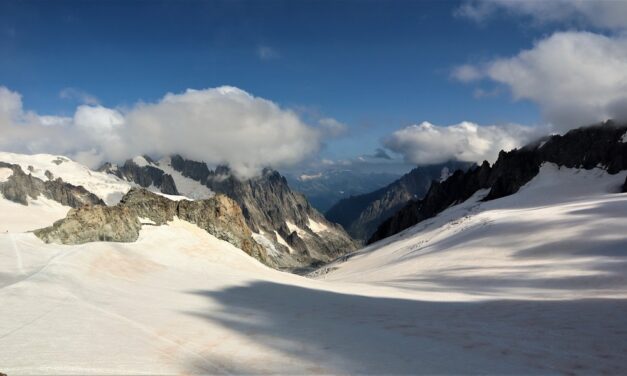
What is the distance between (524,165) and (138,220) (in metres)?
123

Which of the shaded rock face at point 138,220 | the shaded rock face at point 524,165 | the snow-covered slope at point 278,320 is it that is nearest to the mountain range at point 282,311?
the snow-covered slope at point 278,320

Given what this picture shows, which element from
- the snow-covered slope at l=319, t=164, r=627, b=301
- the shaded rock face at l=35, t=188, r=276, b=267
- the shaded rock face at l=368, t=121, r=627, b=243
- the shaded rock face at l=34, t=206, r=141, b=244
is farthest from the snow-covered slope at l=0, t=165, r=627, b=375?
the shaded rock face at l=368, t=121, r=627, b=243

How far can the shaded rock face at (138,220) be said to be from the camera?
105 feet

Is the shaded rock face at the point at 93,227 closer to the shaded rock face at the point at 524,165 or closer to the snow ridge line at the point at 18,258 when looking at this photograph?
the snow ridge line at the point at 18,258

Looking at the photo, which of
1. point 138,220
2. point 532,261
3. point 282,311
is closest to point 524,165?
point 532,261

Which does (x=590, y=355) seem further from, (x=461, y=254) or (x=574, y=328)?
(x=461, y=254)

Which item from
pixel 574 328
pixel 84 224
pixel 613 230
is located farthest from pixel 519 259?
pixel 84 224

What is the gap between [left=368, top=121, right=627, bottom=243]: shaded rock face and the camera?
11931 centimetres

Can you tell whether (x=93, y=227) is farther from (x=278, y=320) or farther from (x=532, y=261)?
(x=532, y=261)

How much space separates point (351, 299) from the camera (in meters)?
21.2

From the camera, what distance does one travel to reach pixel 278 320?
1541 centimetres

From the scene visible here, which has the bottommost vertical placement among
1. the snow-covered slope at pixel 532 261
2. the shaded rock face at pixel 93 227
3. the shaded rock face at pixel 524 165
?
the snow-covered slope at pixel 532 261

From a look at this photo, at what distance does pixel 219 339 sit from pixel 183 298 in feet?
22.1

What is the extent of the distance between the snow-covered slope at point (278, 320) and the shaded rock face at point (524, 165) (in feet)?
323
